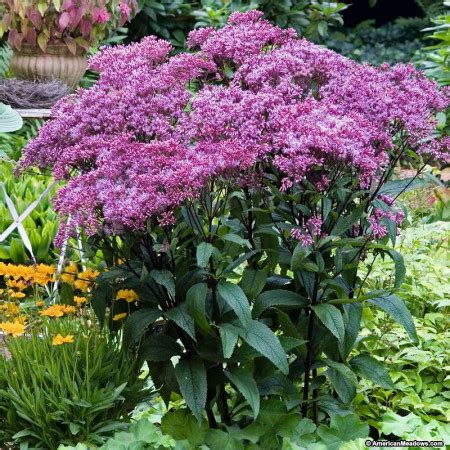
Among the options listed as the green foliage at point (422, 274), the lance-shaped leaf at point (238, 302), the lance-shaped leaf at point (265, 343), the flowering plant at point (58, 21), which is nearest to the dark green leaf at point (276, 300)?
the lance-shaped leaf at point (265, 343)

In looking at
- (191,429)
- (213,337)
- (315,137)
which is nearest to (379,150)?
(315,137)

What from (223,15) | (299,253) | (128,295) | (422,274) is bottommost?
(223,15)

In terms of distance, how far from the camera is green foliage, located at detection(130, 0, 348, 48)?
9859 mm

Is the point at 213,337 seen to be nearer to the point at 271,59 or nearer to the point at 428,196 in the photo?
the point at 271,59

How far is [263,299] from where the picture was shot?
8.13 ft

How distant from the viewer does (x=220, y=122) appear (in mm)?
2334

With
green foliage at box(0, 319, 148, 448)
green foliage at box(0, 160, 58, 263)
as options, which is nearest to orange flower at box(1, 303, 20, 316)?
green foliage at box(0, 319, 148, 448)

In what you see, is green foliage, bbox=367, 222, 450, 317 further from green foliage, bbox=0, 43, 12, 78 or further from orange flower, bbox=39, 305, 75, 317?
green foliage, bbox=0, 43, 12, 78

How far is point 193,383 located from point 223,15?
7.84m

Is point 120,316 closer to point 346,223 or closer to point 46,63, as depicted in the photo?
point 346,223

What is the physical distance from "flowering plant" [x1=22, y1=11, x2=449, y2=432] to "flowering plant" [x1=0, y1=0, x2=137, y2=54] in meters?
3.84

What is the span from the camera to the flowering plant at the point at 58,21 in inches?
251

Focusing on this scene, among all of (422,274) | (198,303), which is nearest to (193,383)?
(198,303)

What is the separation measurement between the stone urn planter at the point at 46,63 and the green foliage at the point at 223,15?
118 inches
